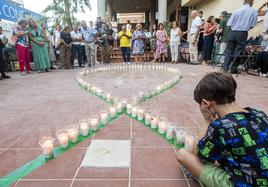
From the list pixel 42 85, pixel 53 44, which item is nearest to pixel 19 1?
pixel 53 44

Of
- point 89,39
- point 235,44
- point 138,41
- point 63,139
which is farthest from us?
point 138,41

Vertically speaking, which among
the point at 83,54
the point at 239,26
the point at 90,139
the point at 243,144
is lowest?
the point at 90,139

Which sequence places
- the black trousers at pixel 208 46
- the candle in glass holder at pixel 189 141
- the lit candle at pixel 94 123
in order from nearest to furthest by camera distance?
the candle in glass holder at pixel 189 141
the lit candle at pixel 94 123
the black trousers at pixel 208 46

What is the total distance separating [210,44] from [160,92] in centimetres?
470

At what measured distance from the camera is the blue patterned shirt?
1.22 metres

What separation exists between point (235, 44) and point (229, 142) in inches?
222

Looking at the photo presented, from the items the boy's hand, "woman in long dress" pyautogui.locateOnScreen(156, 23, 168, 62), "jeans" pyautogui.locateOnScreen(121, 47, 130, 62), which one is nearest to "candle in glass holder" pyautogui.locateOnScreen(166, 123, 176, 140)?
the boy's hand

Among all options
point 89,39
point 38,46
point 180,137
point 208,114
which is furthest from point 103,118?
point 89,39

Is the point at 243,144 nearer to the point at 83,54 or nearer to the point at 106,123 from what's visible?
the point at 106,123

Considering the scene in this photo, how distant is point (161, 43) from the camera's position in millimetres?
10203

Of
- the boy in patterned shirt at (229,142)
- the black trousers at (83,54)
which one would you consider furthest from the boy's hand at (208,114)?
the black trousers at (83,54)

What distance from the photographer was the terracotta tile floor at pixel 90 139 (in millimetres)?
1773

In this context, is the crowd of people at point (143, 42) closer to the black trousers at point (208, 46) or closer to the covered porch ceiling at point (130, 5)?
the black trousers at point (208, 46)

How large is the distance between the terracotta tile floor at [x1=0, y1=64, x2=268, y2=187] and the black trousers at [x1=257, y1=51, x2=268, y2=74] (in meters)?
0.92
